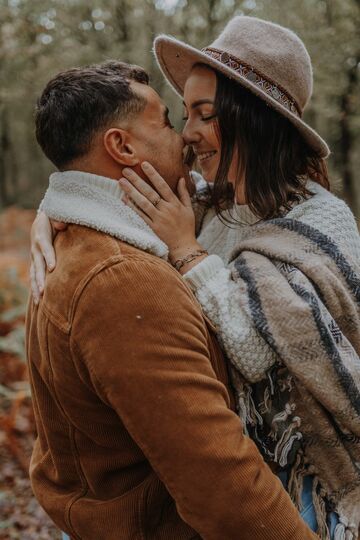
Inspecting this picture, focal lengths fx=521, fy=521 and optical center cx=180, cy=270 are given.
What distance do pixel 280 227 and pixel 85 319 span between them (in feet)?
2.98

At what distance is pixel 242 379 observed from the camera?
1.80 metres

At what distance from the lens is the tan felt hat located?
6.98 feet

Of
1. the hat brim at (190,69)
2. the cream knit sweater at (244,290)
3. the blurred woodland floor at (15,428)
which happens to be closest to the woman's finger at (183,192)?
the cream knit sweater at (244,290)

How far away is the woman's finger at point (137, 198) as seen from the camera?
1.85 m

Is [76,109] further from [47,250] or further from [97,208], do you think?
[47,250]

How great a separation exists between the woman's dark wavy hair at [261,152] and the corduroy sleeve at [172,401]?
98cm

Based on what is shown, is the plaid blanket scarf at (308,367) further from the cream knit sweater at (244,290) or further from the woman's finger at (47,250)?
the woman's finger at (47,250)

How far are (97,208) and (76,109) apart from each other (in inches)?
14.6

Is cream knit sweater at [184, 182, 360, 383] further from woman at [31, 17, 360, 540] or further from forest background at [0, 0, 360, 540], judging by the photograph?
forest background at [0, 0, 360, 540]

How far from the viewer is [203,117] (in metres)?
2.28

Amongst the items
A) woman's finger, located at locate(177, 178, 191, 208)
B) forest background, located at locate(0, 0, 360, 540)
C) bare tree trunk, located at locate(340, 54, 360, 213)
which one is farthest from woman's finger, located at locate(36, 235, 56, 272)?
bare tree trunk, located at locate(340, 54, 360, 213)

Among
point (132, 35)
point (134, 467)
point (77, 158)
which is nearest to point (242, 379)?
point (134, 467)

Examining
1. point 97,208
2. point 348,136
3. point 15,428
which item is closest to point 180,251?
point 97,208

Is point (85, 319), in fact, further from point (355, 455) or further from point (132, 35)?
point (132, 35)
